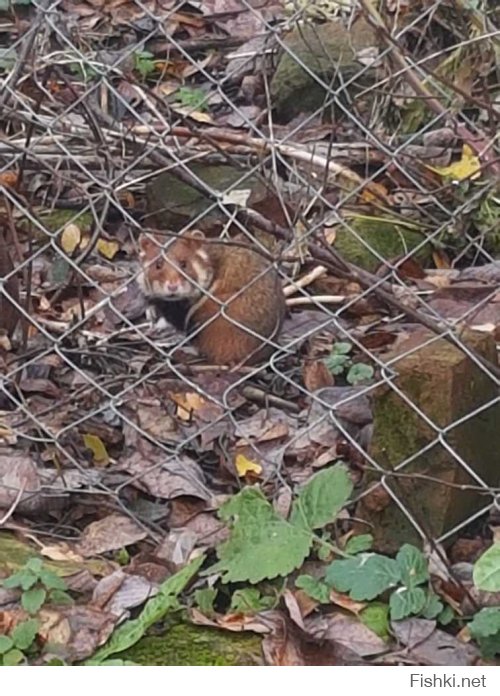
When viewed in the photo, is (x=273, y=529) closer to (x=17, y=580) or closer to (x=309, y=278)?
(x=17, y=580)

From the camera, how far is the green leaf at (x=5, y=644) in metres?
2.38

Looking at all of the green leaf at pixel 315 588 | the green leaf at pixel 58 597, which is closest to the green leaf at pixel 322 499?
the green leaf at pixel 315 588

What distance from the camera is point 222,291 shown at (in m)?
3.96

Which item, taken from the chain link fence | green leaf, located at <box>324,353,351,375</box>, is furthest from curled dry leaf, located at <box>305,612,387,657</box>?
green leaf, located at <box>324,353,351,375</box>

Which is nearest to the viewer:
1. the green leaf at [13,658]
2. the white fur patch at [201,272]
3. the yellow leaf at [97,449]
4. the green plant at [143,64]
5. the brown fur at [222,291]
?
the green leaf at [13,658]

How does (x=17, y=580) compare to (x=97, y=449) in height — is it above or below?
above

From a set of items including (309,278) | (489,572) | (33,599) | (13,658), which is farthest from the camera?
(309,278)

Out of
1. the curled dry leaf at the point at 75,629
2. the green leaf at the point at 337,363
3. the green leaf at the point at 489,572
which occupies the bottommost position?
the green leaf at the point at 337,363

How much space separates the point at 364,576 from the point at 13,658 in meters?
0.64

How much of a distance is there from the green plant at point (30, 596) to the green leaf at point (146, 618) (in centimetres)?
12

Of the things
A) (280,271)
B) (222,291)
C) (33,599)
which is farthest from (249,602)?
(222,291)

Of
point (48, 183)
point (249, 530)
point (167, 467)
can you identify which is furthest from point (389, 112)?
point (249, 530)

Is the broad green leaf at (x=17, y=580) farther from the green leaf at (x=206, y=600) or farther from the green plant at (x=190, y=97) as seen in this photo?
the green plant at (x=190, y=97)
